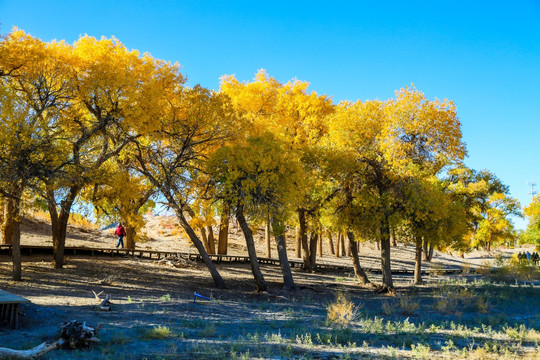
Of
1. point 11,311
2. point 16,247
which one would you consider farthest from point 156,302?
point 16,247

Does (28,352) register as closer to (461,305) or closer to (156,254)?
(461,305)

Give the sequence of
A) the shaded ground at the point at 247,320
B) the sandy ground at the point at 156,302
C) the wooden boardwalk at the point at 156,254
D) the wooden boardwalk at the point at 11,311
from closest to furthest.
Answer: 1. the shaded ground at the point at 247,320
2. the sandy ground at the point at 156,302
3. the wooden boardwalk at the point at 11,311
4. the wooden boardwalk at the point at 156,254

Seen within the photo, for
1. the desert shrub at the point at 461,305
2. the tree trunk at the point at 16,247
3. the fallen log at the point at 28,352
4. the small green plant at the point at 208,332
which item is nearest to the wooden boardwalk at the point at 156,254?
the tree trunk at the point at 16,247

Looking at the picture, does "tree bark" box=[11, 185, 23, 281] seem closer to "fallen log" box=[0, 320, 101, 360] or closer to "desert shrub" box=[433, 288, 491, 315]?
"fallen log" box=[0, 320, 101, 360]

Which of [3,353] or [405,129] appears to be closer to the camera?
[3,353]

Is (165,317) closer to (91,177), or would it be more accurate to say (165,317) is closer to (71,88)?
(91,177)

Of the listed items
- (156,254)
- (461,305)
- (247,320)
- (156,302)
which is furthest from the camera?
(156,254)

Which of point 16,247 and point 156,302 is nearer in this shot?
point 156,302

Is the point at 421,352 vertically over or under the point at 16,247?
under

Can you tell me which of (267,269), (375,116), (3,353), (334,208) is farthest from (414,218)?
(3,353)

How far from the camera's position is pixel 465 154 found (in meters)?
19.0

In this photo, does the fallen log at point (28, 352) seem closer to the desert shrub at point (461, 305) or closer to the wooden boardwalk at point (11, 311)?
the wooden boardwalk at point (11, 311)

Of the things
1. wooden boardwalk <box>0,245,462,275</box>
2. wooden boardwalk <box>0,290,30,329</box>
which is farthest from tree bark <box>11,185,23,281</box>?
wooden boardwalk <box>0,290,30,329</box>

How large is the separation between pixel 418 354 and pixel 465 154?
12.3 m
